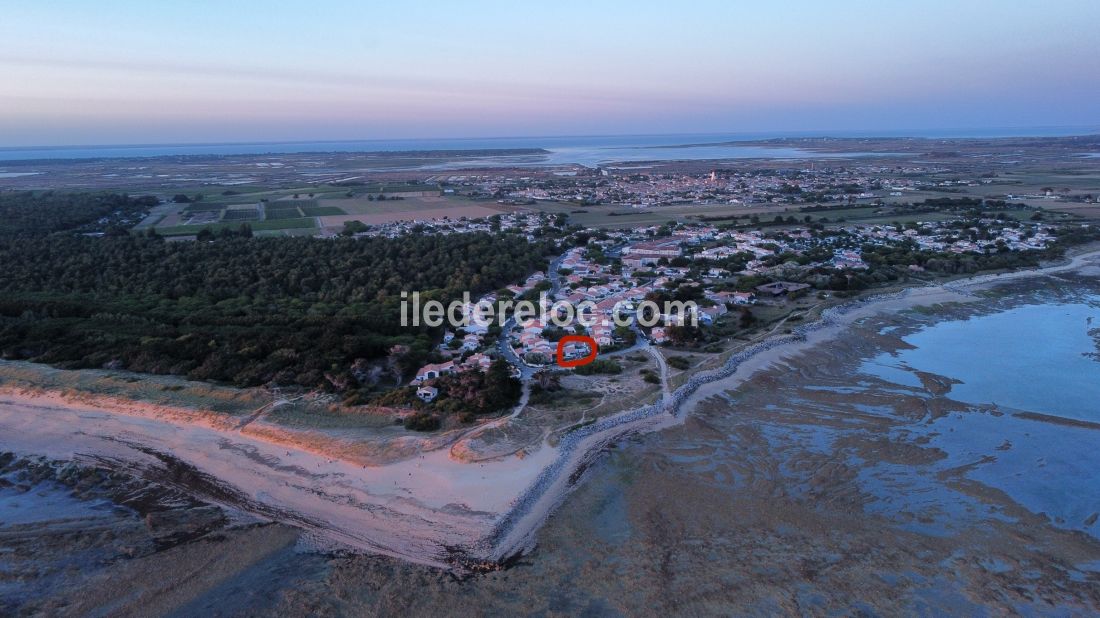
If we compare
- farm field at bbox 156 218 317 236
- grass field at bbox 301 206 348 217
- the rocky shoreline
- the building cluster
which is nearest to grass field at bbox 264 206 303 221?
grass field at bbox 301 206 348 217

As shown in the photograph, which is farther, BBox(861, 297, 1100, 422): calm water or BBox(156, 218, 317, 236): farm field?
BBox(156, 218, 317, 236): farm field

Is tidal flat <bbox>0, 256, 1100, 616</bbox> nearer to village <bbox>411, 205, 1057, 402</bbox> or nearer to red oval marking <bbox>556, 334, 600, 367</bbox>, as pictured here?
red oval marking <bbox>556, 334, 600, 367</bbox>

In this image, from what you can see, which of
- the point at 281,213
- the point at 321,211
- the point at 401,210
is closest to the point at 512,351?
the point at 401,210

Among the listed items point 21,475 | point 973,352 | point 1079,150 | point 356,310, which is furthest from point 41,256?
point 1079,150

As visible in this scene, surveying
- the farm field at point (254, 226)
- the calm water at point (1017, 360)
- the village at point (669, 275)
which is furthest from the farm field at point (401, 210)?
the calm water at point (1017, 360)

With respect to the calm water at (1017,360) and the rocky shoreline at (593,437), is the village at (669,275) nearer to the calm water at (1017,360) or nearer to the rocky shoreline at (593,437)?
the rocky shoreline at (593,437)

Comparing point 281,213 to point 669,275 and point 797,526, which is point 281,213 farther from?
point 797,526

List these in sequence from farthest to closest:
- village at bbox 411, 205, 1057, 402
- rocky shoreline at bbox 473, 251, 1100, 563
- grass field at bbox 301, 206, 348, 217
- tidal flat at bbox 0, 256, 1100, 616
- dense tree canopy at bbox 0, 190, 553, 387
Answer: grass field at bbox 301, 206, 348, 217, village at bbox 411, 205, 1057, 402, dense tree canopy at bbox 0, 190, 553, 387, rocky shoreline at bbox 473, 251, 1100, 563, tidal flat at bbox 0, 256, 1100, 616

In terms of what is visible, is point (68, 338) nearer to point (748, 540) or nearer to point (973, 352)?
point (748, 540)
